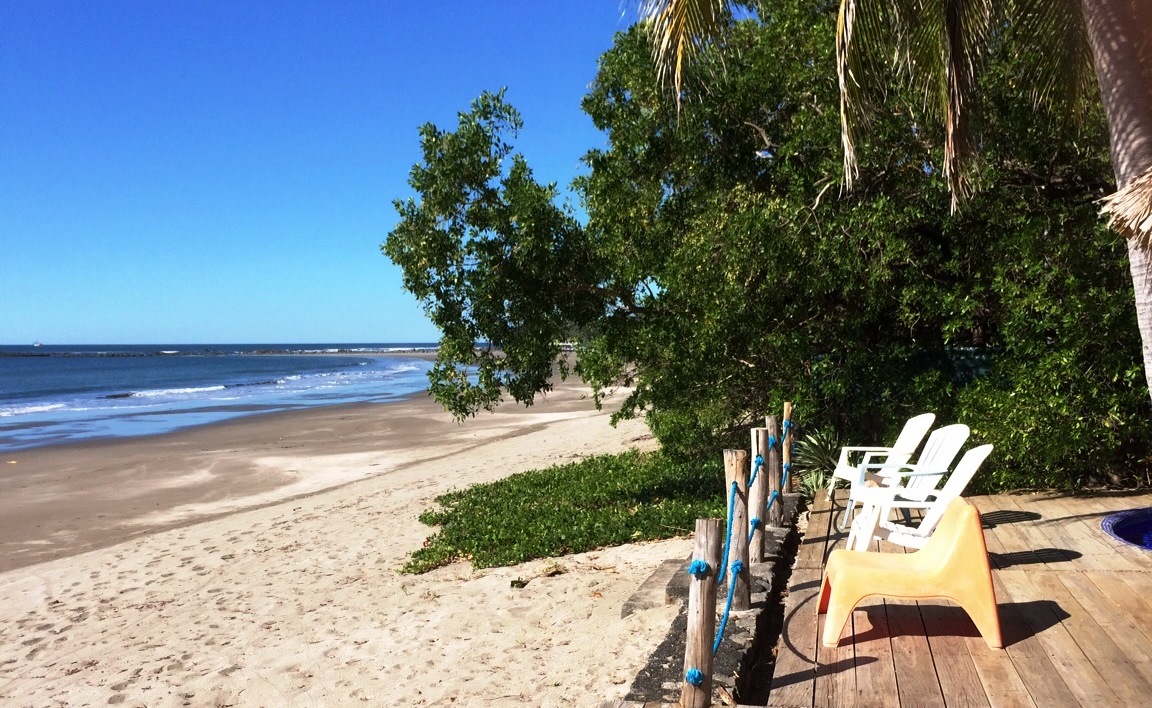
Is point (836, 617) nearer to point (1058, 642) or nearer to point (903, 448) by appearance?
point (1058, 642)

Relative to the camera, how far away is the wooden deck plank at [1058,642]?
11.7 feet

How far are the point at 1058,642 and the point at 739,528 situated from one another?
1.87m

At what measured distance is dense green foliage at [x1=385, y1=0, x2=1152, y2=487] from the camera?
7473 millimetres

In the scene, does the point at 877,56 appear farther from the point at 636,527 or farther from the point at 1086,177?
the point at 636,527

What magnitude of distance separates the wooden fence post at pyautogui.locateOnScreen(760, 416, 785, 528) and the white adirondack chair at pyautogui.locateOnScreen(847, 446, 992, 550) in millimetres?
1163

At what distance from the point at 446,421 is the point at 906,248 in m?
19.0

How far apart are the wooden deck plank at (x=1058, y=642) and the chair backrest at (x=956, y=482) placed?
53 centimetres

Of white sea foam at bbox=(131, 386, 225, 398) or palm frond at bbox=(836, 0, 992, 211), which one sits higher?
palm frond at bbox=(836, 0, 992, 211)

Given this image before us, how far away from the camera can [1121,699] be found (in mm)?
3500

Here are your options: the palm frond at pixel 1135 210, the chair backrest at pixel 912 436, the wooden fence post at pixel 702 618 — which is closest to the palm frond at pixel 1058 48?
the chair backrest at pixel 912 436

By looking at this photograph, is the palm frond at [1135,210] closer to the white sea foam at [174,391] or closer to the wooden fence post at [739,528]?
the wooden fence post at [739,528]

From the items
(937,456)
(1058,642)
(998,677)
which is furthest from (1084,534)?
(998,677)

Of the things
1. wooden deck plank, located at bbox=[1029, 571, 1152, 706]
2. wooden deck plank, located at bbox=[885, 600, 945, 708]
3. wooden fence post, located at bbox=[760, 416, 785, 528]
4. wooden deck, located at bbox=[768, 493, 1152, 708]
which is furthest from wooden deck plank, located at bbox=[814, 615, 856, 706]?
wooden fence post, located at bbox=[760, 416, 785, 528]

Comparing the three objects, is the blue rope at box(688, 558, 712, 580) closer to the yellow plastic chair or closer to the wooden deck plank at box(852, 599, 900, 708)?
the wooden deck plank at box(852, 599, 900, 708)
